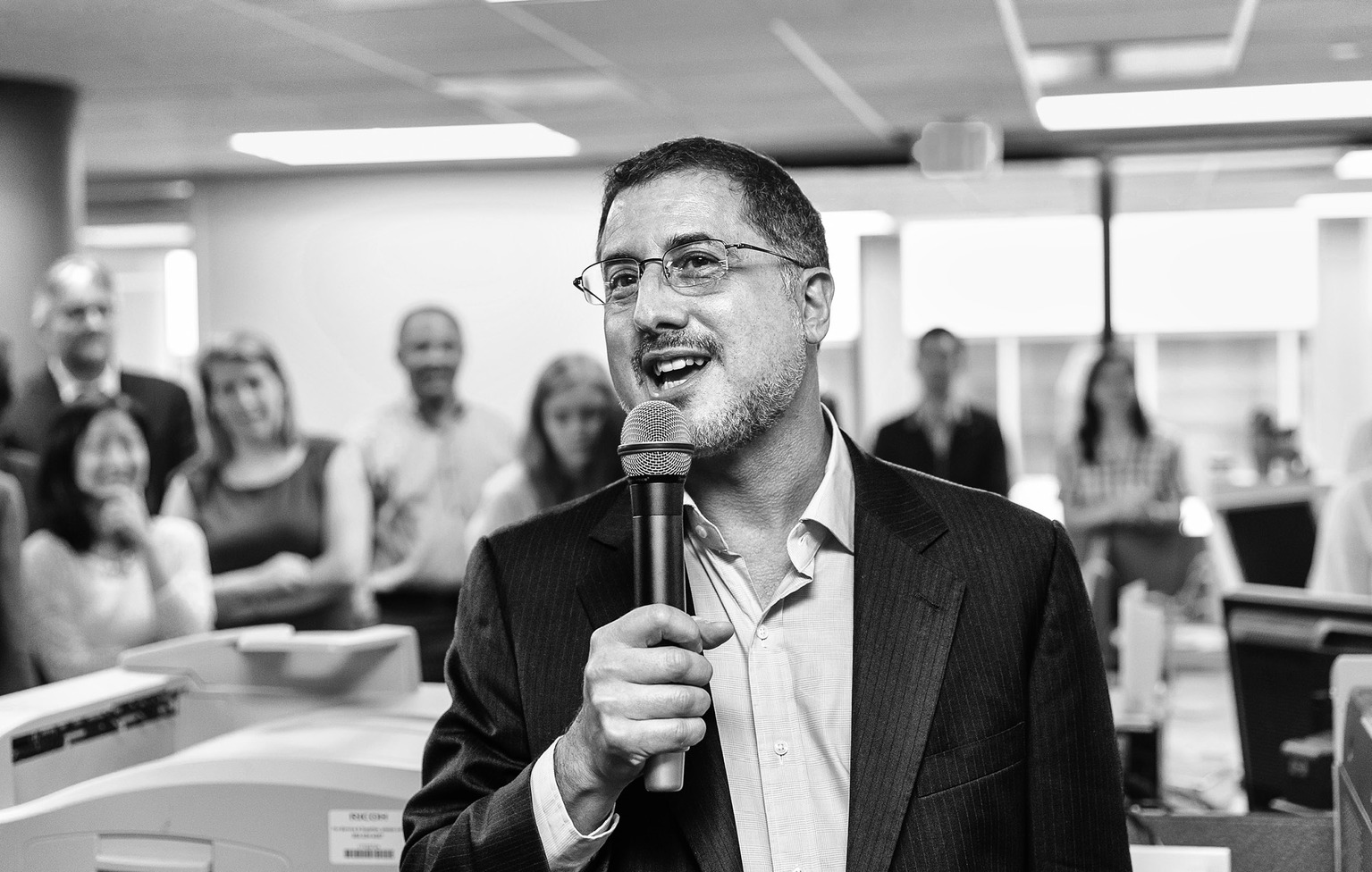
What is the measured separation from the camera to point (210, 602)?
3838 mm

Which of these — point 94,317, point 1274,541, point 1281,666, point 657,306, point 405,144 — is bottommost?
point 1274,541

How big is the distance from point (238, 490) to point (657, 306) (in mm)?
3217

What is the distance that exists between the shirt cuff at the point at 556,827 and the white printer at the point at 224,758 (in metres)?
0.31

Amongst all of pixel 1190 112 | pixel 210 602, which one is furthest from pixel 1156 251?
pixel 210 602

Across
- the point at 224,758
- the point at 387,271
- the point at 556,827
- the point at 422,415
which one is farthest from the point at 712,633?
the point at 387,271

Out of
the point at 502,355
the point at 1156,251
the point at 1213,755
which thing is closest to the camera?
the point at 1213,755

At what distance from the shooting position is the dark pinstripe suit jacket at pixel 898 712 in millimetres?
1215

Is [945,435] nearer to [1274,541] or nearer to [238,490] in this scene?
[1274,541]

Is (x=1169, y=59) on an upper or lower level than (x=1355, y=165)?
lower

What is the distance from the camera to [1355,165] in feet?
28.3

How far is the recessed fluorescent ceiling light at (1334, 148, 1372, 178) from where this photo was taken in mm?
8086

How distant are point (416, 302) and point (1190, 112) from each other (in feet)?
14.5

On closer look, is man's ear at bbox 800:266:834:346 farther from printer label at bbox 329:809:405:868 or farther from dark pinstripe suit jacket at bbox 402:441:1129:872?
printer label at bbox 329:809:405:868

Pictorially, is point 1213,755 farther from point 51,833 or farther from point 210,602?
A: point 51,833
